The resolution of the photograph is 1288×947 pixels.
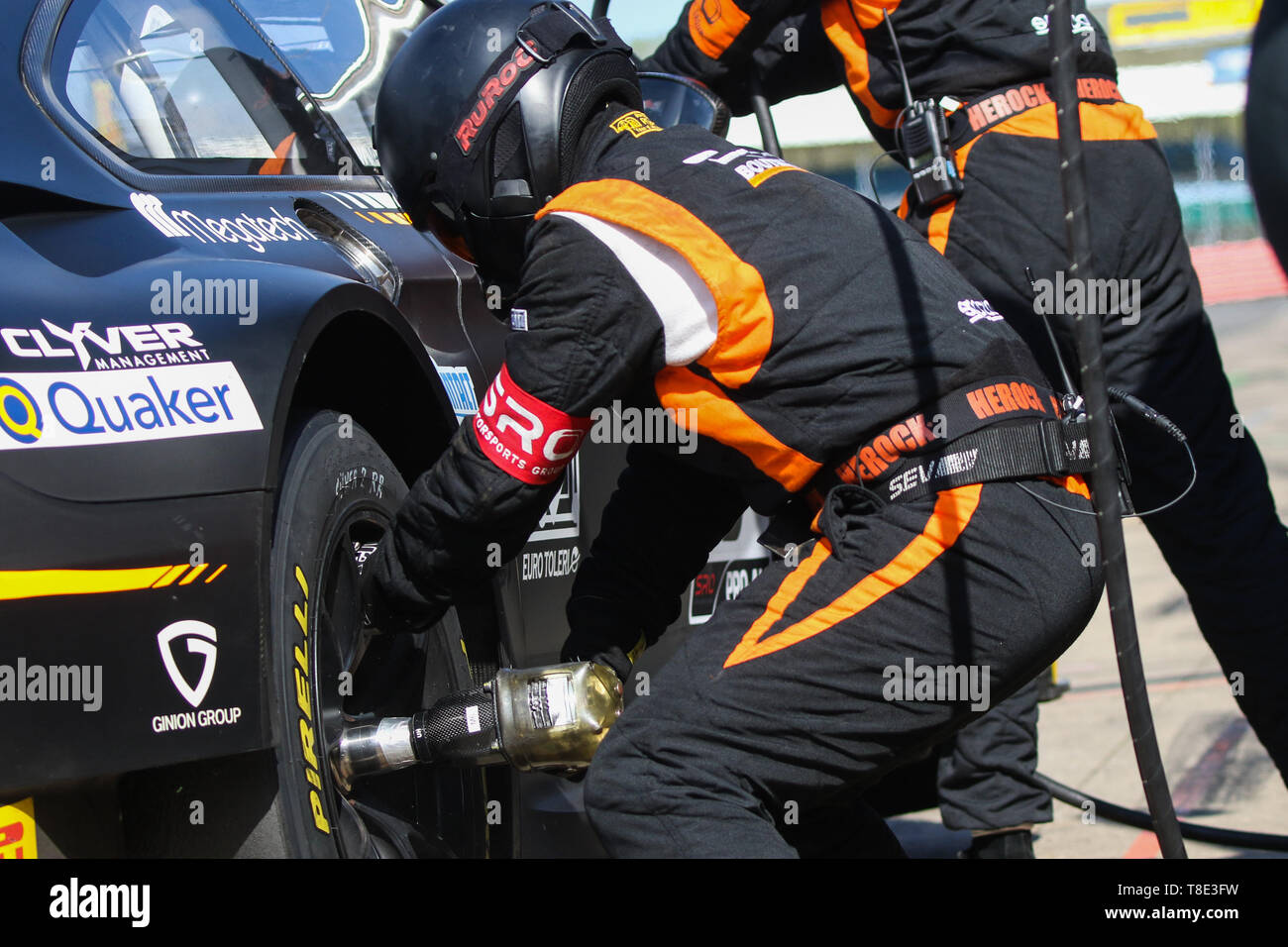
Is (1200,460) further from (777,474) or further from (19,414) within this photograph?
(19,414)

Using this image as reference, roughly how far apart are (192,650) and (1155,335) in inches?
82.5

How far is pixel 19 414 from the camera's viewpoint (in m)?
1.58

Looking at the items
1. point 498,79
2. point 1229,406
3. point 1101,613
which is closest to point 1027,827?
point 1229,406

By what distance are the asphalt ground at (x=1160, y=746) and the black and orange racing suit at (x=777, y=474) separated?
4.61 feet

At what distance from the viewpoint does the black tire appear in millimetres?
1834

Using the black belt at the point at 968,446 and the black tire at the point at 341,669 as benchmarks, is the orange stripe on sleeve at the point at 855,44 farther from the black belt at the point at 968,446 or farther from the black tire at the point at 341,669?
the black tire at the point at 341,669

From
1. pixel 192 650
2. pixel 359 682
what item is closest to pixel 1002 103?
pixel 359 682

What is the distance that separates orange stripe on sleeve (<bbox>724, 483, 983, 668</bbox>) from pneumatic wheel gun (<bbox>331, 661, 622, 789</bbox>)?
1.02ft

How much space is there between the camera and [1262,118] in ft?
4.02

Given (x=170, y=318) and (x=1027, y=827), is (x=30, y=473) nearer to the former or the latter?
(x=170, y=318)

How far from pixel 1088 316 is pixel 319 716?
1145mm

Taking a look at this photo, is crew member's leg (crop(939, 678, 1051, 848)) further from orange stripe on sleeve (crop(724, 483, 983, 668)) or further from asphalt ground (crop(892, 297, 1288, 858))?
orange stripe on sleeve (crop(724, 483, 983, 668))

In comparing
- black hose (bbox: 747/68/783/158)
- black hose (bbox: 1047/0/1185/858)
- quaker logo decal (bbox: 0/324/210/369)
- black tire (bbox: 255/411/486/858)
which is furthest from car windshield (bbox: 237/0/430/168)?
black hose (bbox: 1047/0/1185/858)

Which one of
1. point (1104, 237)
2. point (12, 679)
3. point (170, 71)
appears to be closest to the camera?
point (12, 679)
